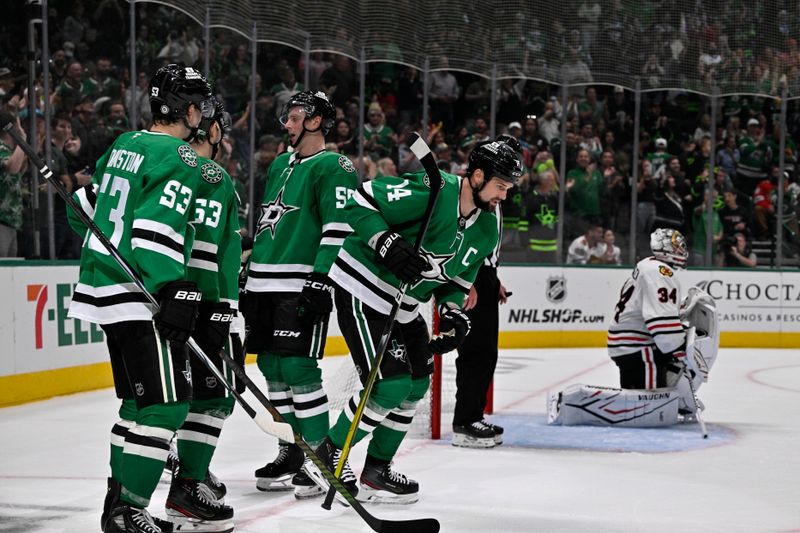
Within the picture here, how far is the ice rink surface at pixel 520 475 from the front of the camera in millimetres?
3164

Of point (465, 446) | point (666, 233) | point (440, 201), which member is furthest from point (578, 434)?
point (440, 201)

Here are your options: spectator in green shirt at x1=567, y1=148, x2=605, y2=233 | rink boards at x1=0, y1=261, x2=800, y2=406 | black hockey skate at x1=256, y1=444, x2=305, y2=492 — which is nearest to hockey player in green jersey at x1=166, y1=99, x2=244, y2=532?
black hockey skate at x1=256, y1=444, x2=305, y2=492

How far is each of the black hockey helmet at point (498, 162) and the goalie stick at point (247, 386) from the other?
100 centimetres

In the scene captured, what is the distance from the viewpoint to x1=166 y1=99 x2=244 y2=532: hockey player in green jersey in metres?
2.81

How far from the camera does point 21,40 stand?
6.22 m

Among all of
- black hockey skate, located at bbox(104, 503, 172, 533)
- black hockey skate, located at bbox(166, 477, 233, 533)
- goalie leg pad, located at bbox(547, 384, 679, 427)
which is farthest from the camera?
goalie leg pad, located at bbox(547, 384, 679, 427)

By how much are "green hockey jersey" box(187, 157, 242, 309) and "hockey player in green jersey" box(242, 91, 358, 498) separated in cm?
48

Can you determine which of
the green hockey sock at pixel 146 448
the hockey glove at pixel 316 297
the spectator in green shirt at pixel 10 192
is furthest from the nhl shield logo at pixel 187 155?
the spectator in green shirt at pixel 10 192

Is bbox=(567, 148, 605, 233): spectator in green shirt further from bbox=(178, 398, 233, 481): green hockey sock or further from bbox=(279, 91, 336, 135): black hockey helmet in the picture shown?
bbox=(178, 398, 233, 481): green hockey sock

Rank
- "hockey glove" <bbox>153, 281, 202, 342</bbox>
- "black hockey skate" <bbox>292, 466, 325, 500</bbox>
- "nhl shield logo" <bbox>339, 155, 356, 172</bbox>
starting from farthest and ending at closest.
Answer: "nhl shield logo" <bbox>339, 155, 356, 172</bbox>, "black hockey skate" <bbox>292, 466, 325, 500</bbox>, "hockey glove" <bbox>153, 281, 202, 342</bbox>

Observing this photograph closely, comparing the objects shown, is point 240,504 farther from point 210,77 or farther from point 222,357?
point 210,77

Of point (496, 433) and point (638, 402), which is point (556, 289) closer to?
point (638, 402)

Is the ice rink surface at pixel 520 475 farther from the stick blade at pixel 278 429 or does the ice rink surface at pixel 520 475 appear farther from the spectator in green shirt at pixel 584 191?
the spectator in green shirt at pixel 584 191

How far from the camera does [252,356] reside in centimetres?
760
